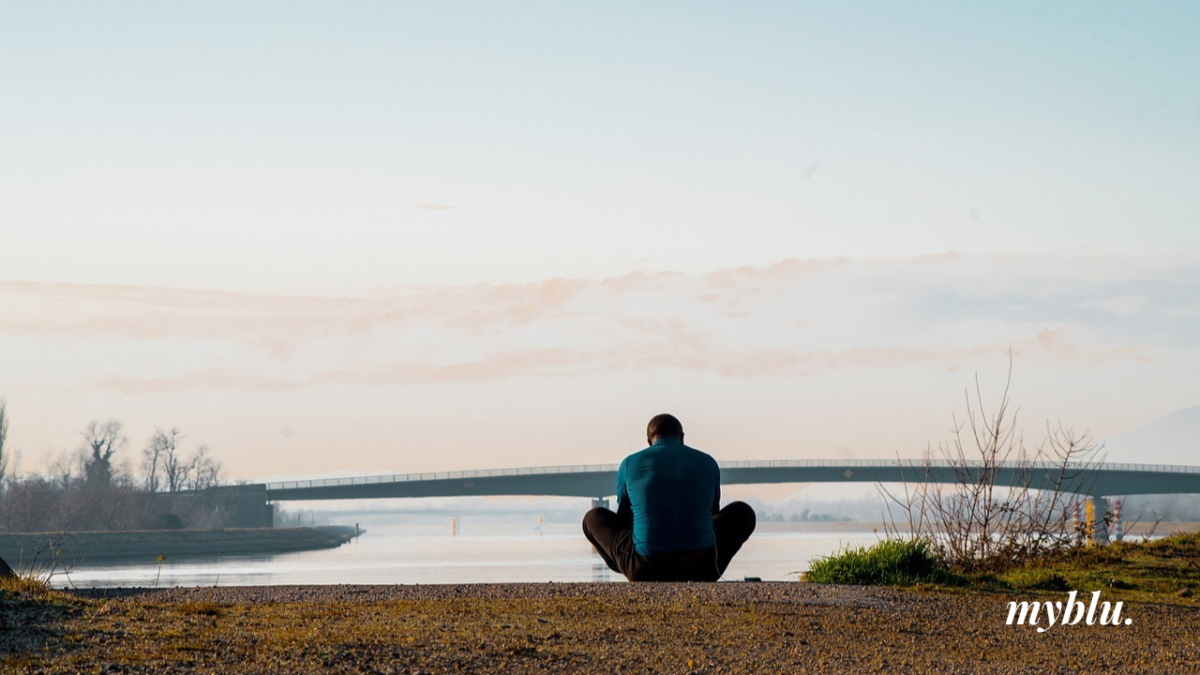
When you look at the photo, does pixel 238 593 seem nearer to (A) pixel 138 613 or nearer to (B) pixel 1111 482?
(A) pixel 138 613

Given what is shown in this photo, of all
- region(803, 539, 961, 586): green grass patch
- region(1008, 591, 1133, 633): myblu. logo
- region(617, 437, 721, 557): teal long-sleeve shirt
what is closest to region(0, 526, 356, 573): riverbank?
region(803, 539, 961, 586): green grass patch

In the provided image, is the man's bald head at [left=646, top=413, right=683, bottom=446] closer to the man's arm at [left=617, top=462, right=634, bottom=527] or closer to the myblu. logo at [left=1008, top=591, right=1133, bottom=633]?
the man's arm at [left=617, top=462, right=634, bottom=527]

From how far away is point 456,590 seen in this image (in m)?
11.0

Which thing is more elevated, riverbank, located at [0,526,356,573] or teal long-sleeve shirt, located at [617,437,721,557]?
teal long-sleeve shirt, located at [617,437,721,557]

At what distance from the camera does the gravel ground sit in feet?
24.0

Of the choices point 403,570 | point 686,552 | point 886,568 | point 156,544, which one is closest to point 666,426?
point 686,552

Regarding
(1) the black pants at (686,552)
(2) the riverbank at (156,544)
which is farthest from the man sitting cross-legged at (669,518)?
(2) the riverbank at (156,544)

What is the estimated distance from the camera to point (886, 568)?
1235cm

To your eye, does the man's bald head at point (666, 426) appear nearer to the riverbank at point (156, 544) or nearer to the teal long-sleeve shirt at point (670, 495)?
the teal long-sleeve shirt at point (670, 495)

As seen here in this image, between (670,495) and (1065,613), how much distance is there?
3.60m

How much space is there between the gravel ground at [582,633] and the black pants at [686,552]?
0.38m

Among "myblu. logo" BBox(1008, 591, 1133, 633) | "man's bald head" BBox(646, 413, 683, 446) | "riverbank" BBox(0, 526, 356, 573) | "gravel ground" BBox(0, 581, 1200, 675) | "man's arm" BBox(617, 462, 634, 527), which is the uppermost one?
"man's bald head" BBox(646, 413, 683, 446)

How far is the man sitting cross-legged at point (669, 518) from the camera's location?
34.5 feet

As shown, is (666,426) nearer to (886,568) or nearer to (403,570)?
(886,568)
